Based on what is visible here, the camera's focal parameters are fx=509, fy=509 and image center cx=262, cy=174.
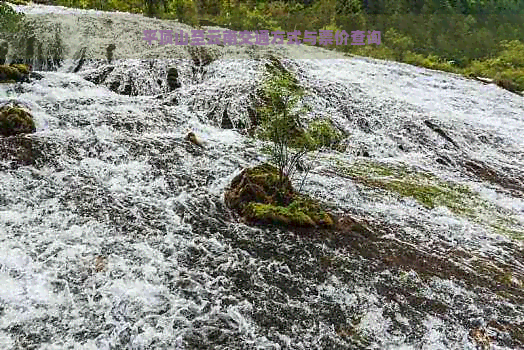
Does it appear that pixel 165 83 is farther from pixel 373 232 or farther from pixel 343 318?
pixel 343 318

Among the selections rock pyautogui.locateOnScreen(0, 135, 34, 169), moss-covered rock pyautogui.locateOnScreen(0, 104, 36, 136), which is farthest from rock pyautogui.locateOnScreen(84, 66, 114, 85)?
rock pyautogui.locateOnScreen(0, 135, 34, 169)

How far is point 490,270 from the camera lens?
7.55 m

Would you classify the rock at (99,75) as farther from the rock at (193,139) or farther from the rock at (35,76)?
the rock at (193,139)

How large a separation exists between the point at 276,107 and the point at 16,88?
6.27 m

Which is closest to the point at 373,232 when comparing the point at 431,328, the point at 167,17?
the point at 431,328

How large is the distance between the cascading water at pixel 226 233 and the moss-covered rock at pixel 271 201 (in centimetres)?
27

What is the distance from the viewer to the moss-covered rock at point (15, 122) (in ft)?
30.7

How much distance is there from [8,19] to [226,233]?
1042cm

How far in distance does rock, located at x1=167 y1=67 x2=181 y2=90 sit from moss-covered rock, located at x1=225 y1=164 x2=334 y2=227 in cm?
589

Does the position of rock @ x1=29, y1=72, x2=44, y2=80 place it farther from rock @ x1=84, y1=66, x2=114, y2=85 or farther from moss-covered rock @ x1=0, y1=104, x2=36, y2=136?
moss-covered rock @ x1=0, y1=104, x2=36, y2=136

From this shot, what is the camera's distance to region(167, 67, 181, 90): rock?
13984mm

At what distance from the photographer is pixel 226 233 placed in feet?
25.1

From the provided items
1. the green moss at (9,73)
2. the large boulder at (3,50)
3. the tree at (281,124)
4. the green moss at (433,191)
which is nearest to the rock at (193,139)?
the tree at (281,124)

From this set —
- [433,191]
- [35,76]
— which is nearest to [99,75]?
[35,76]
